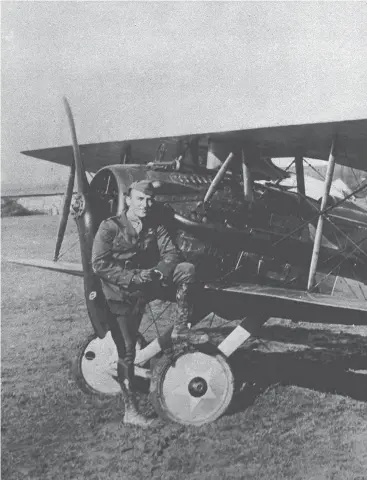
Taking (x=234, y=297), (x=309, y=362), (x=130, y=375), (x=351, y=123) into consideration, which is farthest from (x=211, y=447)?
(x=351, y=123)

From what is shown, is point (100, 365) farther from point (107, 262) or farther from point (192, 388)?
point (107, 262)

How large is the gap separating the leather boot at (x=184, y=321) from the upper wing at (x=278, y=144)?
1711mm

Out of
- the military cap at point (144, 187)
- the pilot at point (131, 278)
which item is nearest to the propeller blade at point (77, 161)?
the military cap at point (144, 187)

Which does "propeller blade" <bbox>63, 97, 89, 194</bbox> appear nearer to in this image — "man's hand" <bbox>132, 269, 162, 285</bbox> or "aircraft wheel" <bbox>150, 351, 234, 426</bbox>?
"man's hand" <bbox>132, 269, 162, 285</bbox>

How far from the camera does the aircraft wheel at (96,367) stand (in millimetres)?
4484

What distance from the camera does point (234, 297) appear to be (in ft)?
13.7

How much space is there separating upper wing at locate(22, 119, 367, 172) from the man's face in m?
1.36

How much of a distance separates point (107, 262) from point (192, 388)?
1179 mm

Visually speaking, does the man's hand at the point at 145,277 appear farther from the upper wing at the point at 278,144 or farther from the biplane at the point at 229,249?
the upper wing at the point at 278,144

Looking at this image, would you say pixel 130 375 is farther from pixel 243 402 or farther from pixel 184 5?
pixel 184 5

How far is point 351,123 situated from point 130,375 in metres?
2.78

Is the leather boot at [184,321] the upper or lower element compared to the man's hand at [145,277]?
lower

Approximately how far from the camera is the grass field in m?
3.14

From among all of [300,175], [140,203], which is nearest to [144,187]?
[140,203]
